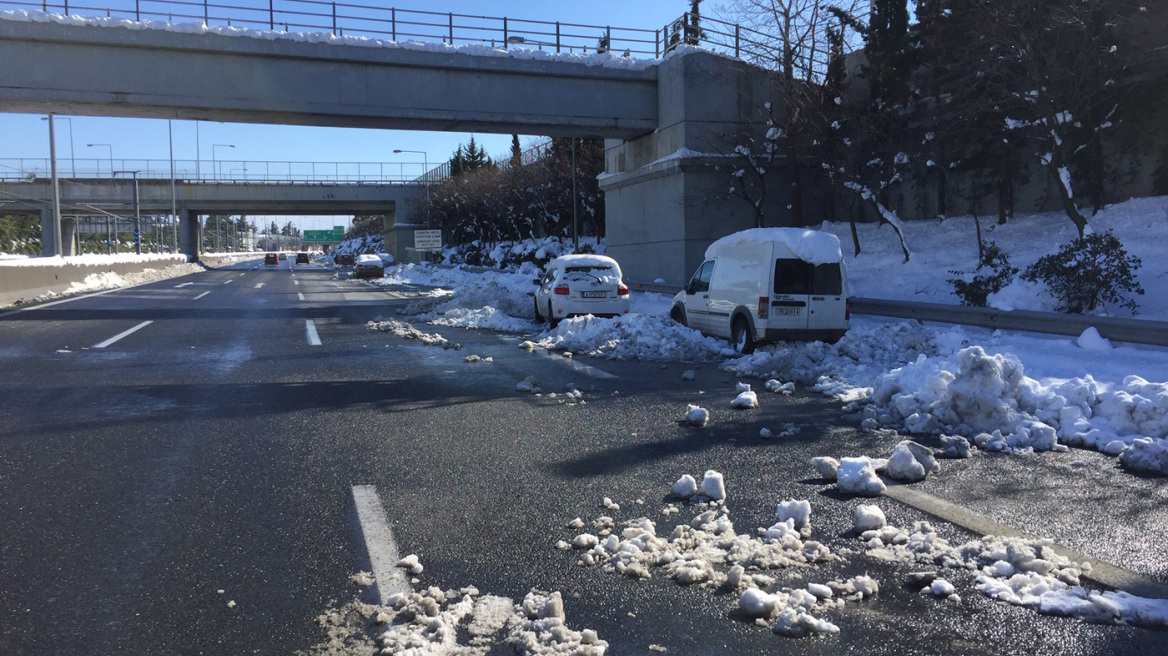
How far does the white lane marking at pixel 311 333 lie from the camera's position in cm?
1599

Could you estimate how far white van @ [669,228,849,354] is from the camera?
515 inches

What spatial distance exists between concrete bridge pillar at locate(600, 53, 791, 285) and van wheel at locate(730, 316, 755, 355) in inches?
540

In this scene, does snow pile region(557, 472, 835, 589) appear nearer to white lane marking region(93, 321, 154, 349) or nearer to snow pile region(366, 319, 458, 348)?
snow pile region(366, 319, 458, 348)

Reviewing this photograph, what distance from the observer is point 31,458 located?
702 centimetres

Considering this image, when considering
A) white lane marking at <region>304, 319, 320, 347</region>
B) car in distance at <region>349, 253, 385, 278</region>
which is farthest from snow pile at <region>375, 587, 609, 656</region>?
car in distance at <region>349, 253, 385, 278</region>

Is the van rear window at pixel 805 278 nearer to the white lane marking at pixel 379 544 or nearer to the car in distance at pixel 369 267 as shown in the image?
the white lane marking at pixel 379 544

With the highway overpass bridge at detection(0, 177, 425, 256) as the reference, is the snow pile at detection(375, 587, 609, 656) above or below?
below

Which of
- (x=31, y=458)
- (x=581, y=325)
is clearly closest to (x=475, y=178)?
(x=581, y=325)

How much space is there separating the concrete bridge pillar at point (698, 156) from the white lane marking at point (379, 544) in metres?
22.2

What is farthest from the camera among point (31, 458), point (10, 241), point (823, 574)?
point (10, 241)

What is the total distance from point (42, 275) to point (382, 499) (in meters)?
26.8

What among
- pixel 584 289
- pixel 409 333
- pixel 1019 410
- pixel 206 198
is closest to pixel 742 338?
pixel 584 289

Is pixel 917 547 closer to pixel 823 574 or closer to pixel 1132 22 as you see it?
pixel 823 574

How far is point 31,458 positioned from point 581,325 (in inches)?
399
